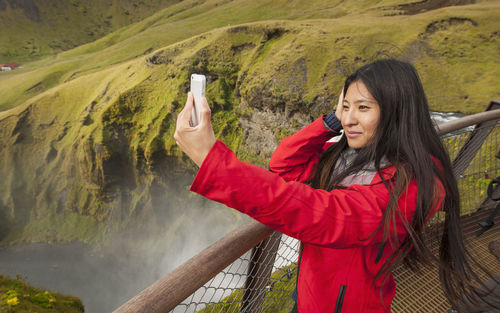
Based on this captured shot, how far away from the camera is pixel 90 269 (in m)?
39.0

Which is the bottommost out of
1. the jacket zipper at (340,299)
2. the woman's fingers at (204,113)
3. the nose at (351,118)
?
the jacket zipper at (340,299)

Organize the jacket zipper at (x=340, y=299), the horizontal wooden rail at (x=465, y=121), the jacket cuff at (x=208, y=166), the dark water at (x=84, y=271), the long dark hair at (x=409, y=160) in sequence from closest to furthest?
the jacket cuff at (x=208, y=166), the long dark hair at (x=409, y=160), the jacket zipper at (x=340, y=299), the horizontal wooden rail at (x=465, y=121), the dark water at (x=84, y=271)

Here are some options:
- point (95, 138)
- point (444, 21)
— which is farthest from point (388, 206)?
point (95, 138)

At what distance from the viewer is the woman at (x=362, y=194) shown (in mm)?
927

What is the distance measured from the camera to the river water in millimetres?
35344

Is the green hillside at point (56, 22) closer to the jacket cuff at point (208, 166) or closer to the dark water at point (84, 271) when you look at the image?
the dark water at point (84, 271)

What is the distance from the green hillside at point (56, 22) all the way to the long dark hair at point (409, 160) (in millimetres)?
128467

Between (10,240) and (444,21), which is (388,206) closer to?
(444,21)

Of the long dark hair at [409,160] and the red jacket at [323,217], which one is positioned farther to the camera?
the long dark hair at [409,160]

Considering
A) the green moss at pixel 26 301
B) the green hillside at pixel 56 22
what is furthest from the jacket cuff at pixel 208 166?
the green hillside at pixel 56 22

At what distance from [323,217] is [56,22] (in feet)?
525

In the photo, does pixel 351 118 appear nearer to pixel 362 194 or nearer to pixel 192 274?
pixel 362 194

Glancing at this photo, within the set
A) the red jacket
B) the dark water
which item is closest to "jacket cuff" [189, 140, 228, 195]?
the red jacket

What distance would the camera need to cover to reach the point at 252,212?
3.10 feet
